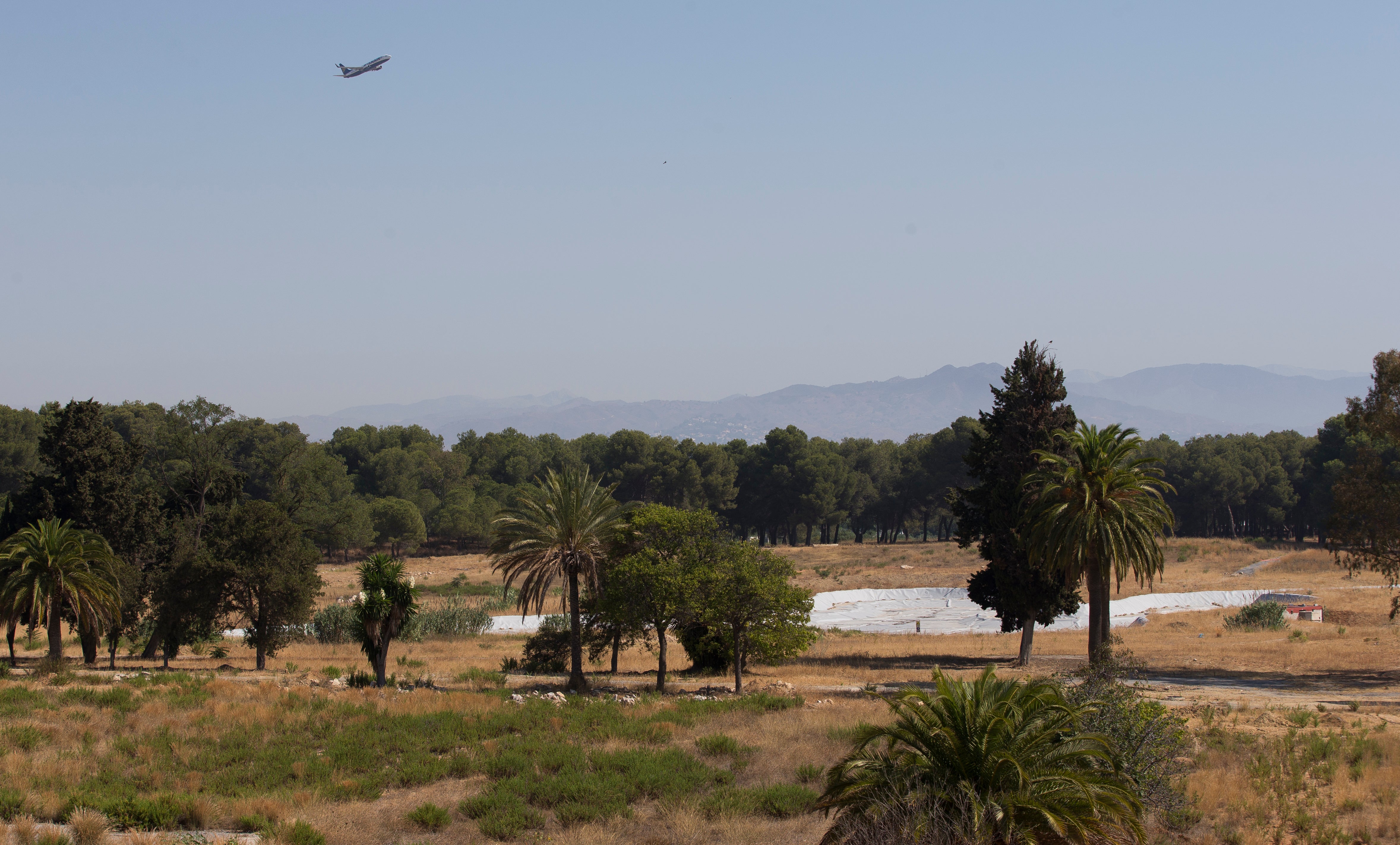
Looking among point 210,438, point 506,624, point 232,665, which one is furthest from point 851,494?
point 232,665

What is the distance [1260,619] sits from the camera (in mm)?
54125

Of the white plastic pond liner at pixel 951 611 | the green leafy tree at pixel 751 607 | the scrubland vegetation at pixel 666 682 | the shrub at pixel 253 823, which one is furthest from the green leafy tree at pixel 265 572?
the white plastic pond liner at pixel 951 611

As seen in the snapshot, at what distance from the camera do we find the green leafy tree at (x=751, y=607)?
30.0m

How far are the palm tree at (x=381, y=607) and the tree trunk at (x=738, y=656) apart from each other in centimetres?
1150

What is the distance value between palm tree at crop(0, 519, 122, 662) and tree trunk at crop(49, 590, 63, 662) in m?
0.02

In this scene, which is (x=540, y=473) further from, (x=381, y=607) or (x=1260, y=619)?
(x=381, y=607)

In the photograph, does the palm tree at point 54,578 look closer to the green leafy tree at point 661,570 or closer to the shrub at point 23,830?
the green leafy tree at point 661,570

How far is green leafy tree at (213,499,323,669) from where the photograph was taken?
3809 cm

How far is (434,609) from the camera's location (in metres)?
66.9

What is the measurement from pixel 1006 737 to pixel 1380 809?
8.11 meters

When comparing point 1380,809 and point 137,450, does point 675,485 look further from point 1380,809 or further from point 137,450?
point 1380,809

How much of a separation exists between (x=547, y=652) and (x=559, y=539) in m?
10.3

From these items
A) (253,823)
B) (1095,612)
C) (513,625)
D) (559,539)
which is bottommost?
(513,625)

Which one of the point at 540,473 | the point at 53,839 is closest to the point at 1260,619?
the point at 53,839
